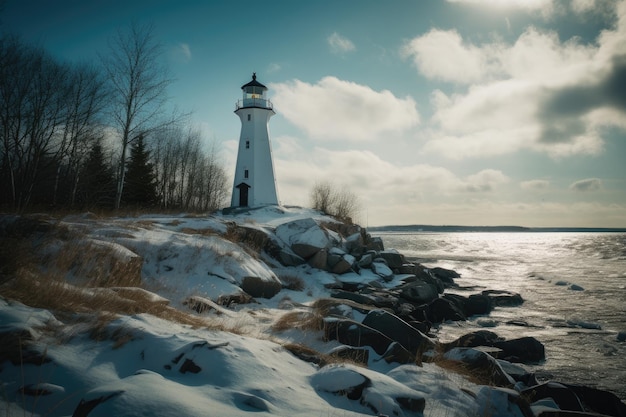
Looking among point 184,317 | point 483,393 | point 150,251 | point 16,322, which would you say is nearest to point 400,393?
point 483,393

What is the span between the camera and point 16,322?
332 cm

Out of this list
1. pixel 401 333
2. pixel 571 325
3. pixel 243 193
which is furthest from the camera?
pixel 243 193

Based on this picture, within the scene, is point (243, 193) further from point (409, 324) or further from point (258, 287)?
point (409, 324)

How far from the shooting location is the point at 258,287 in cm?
967

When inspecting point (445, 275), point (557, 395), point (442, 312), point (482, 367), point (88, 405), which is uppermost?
point (88, 405)

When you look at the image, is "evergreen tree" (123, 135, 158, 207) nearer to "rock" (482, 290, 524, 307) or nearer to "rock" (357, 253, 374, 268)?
"rock" (357, 253, 374, 268)

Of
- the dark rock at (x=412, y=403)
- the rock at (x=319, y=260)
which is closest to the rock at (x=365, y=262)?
the rock at (x=319, y=260)

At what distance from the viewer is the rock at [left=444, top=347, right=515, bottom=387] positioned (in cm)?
523

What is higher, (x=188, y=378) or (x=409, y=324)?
(x=188, y=378)

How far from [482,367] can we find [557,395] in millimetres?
1069

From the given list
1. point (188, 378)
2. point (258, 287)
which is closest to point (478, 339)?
point (258, 287)

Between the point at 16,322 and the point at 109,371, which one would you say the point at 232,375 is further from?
the point at 16,322

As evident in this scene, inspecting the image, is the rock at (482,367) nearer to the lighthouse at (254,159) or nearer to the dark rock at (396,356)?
the dark rock at (396,356)

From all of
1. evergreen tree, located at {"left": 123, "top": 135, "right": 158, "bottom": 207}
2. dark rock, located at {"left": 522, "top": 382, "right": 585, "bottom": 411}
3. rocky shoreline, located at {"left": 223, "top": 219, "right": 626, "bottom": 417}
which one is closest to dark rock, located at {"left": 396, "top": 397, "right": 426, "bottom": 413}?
rocky shoreline, located at {"left": 223, "top": 219, "right": 626, "bottom": 417}
